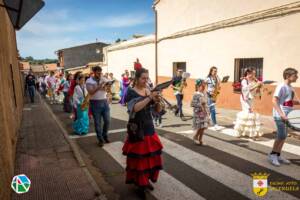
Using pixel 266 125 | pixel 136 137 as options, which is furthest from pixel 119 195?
pixel 266 125

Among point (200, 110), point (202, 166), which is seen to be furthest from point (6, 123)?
point (200, 110)

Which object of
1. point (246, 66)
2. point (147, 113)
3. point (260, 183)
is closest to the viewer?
point (147, 113)

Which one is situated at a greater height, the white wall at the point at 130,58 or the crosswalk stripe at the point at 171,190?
the white wall at the point at 130,58

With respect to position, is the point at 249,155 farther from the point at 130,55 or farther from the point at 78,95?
the point at 130,55

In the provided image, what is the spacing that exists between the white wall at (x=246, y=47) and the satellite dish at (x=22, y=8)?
323 inches

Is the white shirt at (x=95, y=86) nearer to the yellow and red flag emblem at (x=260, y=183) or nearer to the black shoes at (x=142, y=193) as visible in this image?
the black shoes at (x=142, y=193)

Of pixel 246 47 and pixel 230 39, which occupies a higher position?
pixel 230 39

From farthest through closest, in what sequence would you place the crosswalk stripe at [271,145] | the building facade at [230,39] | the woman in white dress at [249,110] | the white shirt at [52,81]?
the white shirt at [52,81] < the building facade at [230,39] < the woman in white dress at [249,110] < the crosswalk stripe at [271,145]

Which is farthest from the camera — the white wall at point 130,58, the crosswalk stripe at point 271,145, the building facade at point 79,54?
the building facade at point 79,54

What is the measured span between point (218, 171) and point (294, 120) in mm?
1625

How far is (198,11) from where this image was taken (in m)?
13.2

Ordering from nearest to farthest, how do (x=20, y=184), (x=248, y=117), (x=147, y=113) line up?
(x=147, y=113) → (x=20, y=184) → (x=248, y=117)

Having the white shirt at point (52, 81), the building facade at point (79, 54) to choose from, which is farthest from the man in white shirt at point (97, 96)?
the building facade at point (79, 54)

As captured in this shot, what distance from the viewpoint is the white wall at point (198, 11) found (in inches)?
399
